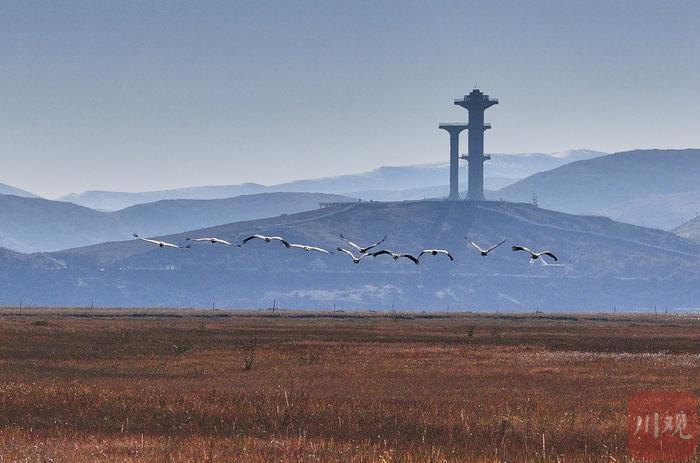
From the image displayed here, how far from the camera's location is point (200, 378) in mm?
65250

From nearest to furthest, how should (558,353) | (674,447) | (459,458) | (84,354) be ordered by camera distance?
(459,458) → (674,447) → (84,354) → (558,353)

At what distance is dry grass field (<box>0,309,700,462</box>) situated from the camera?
3625 centimetres

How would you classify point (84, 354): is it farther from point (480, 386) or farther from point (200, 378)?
point (480, 386)

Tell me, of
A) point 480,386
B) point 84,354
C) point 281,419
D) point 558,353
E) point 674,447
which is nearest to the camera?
point 674,447

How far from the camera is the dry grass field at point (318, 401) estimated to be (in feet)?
119

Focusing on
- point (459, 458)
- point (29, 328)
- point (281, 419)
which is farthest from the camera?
point (29, 328)

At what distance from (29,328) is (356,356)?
39802mm

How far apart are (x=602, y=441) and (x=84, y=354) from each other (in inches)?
1920

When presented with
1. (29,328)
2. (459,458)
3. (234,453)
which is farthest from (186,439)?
(29,328)

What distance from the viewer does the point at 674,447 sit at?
124 feet

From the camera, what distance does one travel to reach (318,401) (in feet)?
163

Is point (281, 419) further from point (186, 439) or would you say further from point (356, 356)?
point (356, 356)

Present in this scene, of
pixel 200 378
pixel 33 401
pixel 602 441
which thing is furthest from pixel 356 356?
pixel 602 441

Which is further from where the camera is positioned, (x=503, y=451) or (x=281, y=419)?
(x=281, y=419)
